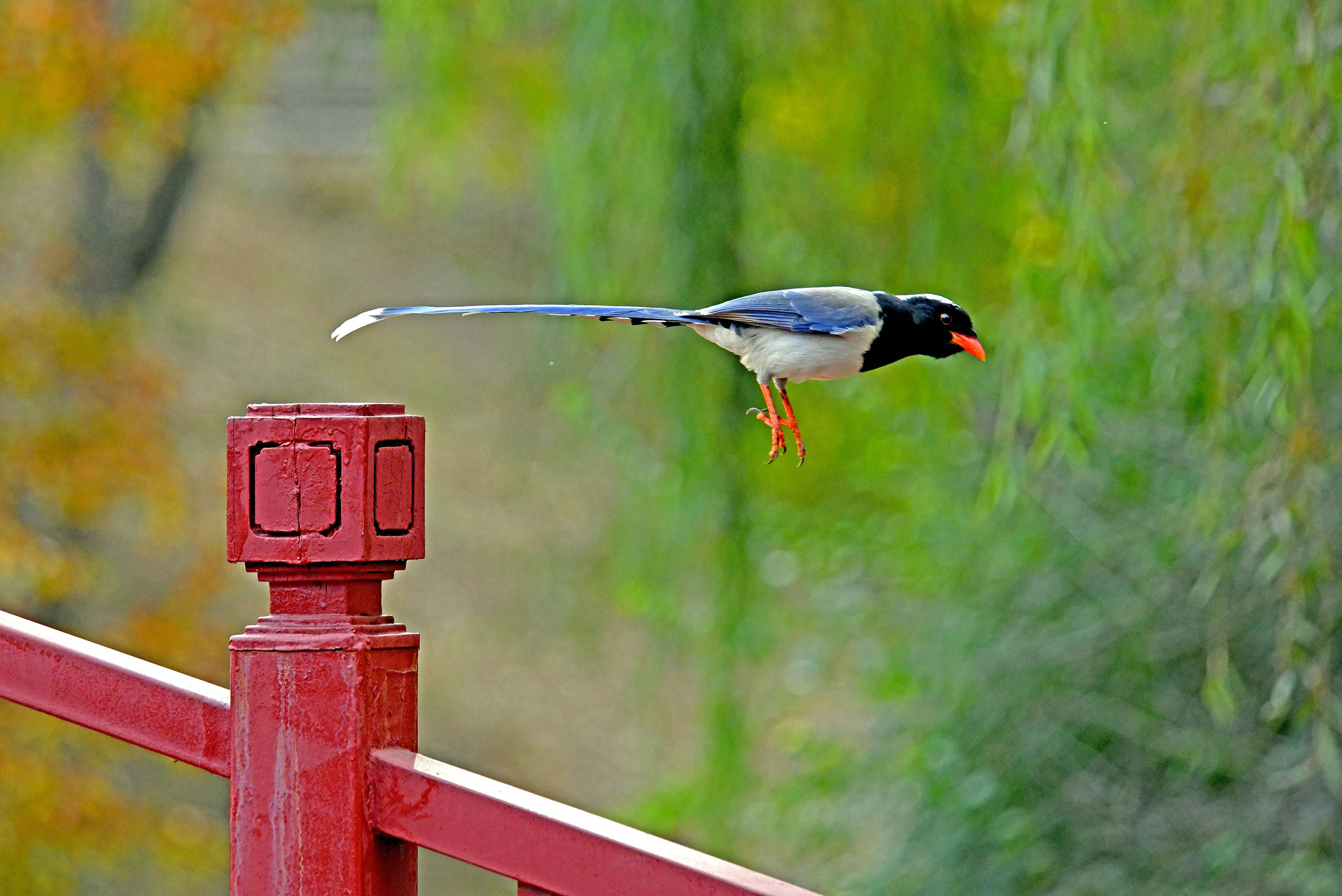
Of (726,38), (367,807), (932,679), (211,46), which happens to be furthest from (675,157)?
(211,46)

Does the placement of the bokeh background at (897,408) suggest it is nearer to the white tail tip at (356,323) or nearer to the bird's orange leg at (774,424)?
the bird's orange leg at (774,424)

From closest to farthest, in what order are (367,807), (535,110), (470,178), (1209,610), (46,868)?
(367,807) → (1209,610) → (535,110) → (46,868) → (470,178)

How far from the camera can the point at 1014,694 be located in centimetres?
385

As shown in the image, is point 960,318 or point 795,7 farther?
point 795,7

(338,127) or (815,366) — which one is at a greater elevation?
(338,127)

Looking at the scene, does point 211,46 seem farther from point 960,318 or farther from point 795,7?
point 960,318

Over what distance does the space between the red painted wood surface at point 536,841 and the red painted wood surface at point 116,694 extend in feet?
0.62

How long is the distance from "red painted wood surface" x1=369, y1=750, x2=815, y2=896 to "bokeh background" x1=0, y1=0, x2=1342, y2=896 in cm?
134

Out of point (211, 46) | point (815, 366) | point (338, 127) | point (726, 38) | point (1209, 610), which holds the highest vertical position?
point (338, 127)

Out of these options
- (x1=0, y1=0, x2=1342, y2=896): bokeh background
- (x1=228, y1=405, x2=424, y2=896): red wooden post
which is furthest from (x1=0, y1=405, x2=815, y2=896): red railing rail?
(x1=0, y1=0, x2=1342, y2=896): bokeh background

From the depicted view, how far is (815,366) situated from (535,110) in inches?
140

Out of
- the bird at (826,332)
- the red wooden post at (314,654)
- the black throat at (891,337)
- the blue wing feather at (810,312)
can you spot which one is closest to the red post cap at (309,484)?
the red wooden post at (314,654)

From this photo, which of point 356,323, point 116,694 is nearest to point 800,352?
point 356,323

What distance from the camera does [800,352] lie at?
151cm
